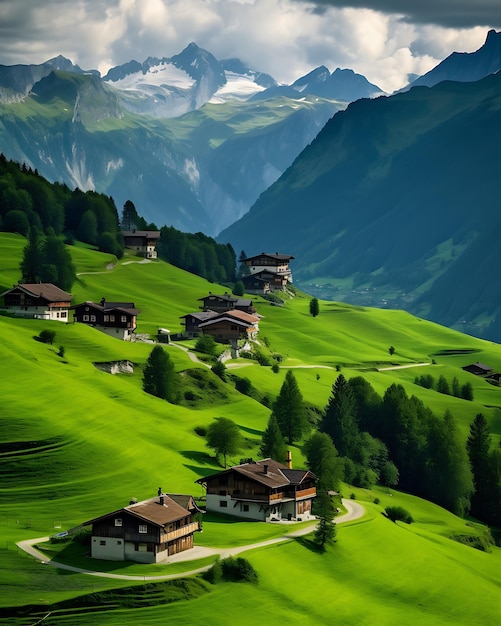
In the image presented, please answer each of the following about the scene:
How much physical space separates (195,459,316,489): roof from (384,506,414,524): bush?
1325 centimetres

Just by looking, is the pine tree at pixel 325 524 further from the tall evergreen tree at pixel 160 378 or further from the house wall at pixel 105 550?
the tall evergreen tree at pixel 160 378

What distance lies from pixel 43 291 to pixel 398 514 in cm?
7167

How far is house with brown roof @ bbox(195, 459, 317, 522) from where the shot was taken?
10506cm

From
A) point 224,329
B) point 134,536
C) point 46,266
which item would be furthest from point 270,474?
point 46,266

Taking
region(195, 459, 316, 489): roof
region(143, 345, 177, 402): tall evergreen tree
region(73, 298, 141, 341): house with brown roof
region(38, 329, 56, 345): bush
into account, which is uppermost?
region(73, 298, 141, 341): house with brown roof

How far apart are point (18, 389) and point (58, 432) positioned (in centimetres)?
1140

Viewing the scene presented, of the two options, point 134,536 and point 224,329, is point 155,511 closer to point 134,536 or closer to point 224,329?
point 134,536

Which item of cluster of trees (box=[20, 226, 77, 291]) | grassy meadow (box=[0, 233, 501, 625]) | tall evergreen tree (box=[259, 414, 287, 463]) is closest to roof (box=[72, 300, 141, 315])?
cluster of trees (box=[20, 226, 77, 291])

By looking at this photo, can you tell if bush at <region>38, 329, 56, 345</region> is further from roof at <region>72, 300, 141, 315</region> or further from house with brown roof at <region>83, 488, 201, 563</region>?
house with brown roof at <region>83, 488, 201, 563</region>

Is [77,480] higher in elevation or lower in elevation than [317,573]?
higher

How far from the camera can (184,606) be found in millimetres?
79375

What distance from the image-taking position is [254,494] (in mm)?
→ 105250

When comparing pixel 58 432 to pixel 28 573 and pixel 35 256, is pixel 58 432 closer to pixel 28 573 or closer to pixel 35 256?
pixel 28 573

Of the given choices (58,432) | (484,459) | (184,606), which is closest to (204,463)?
(58,432)
